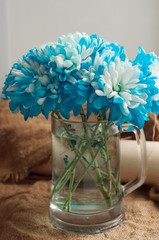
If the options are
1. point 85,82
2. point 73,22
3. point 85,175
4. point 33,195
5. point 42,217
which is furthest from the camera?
point 73,22

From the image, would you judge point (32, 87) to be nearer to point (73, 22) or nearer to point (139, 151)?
point (139, 151)

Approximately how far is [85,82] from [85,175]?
20 cm

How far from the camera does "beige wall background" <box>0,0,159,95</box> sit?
4.85ft

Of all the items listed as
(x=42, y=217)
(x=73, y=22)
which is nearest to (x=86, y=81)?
(x=42, y=217)

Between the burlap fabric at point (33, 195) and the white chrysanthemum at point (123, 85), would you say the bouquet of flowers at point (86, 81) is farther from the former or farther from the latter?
the burlap fabric at point (33, 195)

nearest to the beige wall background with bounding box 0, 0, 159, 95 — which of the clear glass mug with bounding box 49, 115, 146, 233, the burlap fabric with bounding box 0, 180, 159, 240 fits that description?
the burlap fabric with bounding box 0, 180, 159, 240

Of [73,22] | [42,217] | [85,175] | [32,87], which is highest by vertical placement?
[73,22]

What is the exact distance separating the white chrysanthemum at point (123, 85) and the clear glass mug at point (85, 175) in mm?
106

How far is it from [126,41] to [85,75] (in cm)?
104

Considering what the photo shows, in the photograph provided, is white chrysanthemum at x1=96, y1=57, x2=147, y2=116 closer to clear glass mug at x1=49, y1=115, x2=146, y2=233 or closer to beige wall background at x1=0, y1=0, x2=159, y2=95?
clear glass mug at x1=49, y1=115, x2=146, y2=233

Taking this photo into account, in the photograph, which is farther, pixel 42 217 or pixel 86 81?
pixel 42 217

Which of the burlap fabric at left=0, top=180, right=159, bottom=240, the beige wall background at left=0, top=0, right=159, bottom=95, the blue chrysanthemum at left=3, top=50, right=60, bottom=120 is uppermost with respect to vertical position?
the beige wall background at left=0, top=0, right=159, bottom=95

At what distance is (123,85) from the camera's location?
587 millimetres

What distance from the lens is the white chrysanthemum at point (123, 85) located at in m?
0.56
